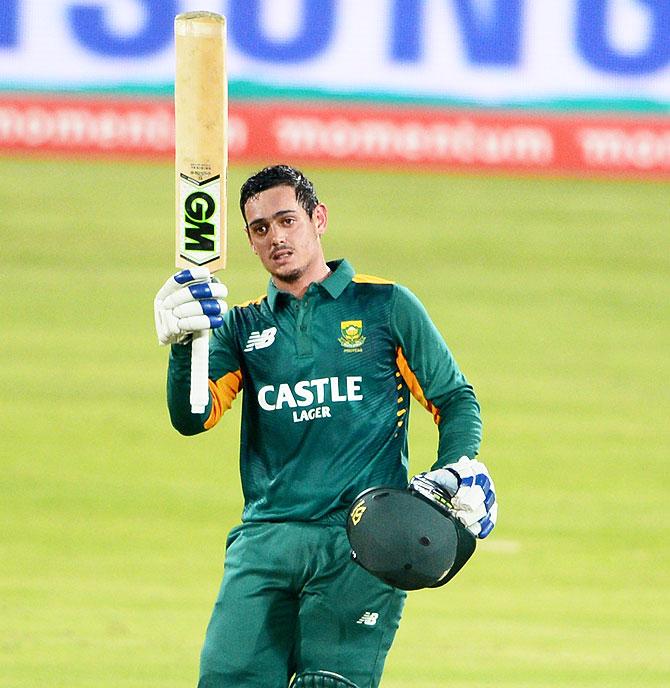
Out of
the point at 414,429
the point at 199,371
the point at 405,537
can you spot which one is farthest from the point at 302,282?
the point at 414,429

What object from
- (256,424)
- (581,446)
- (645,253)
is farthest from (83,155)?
(256,424)

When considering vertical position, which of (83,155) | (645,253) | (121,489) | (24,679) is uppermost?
(83,155)

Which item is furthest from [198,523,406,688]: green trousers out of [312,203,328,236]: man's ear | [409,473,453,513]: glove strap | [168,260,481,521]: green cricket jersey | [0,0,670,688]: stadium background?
[0,0,670,688]: stadium background

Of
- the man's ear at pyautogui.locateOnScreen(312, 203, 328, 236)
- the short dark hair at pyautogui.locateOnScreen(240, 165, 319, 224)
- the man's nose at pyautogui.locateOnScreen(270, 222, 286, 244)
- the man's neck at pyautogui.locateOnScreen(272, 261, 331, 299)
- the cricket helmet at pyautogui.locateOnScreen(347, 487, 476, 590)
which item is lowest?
the cricket helmet at pyautogui.locateOnScreen(347, 487, 476, 590)

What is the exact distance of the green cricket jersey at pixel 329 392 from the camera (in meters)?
5.61

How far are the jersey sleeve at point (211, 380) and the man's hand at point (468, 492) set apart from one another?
0.80 metres

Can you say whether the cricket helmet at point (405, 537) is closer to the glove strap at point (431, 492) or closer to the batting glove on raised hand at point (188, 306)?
the glove strap at point (431, 492)

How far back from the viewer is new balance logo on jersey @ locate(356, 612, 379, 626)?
5.46 meters

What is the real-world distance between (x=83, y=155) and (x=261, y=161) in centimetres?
214

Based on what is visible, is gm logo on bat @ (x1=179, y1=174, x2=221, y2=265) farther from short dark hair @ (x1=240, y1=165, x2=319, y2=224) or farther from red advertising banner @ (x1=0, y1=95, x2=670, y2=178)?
red advertising banner @ (x1=0, y1=95, x2=670, y2=178)

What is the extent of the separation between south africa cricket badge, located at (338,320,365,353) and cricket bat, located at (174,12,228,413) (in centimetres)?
50

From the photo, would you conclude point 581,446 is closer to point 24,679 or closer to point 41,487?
point 41,487

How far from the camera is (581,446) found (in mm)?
12672

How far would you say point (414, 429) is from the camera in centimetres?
1270
